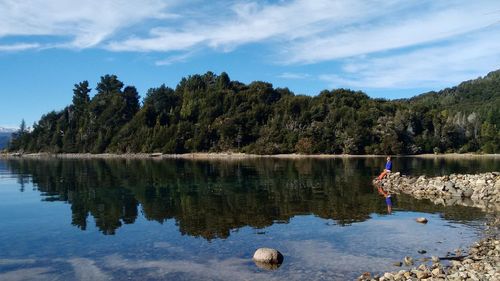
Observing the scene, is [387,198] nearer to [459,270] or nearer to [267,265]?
[267,265]


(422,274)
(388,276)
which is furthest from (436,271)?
(388,276)

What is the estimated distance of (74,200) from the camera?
44875mm

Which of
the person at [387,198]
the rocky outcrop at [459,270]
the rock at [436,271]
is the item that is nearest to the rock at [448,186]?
the person at [387,198]

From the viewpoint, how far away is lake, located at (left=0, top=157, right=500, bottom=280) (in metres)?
20.6

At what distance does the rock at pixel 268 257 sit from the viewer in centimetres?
2109

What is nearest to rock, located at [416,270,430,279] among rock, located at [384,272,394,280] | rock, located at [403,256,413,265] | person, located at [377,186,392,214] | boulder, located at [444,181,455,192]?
rock, located at [384,272,394,280]

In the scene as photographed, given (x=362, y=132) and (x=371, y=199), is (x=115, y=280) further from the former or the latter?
(x=362, y=132)

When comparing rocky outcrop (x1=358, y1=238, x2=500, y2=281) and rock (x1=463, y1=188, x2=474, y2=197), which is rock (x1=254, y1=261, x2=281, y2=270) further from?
rock (x1=463, y1=188, x2=474, y2=197)

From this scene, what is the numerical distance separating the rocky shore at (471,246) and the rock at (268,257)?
4.02 metres

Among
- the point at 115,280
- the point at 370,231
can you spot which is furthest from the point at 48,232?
the point at 370,231

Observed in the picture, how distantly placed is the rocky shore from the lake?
4.00 feet

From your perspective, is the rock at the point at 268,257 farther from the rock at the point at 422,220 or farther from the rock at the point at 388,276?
the rock at the point at 422,220

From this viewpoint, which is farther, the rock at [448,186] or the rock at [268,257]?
the rock at [448,186]

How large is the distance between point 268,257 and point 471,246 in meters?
10.1
